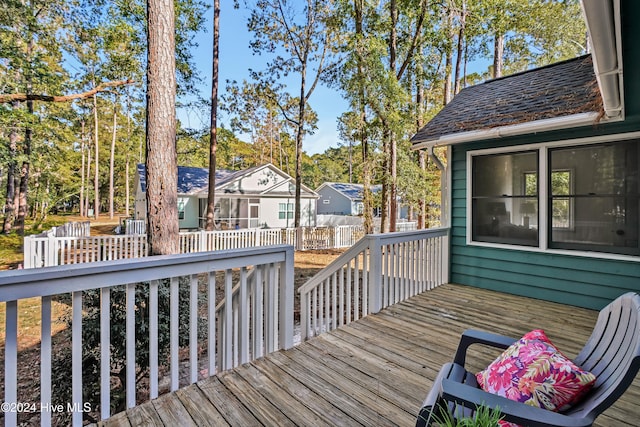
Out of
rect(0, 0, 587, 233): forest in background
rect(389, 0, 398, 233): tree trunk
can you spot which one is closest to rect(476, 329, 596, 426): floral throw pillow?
rect(0, 0, 587, 233): forest in background

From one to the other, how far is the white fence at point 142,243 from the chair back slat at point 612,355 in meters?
5.11

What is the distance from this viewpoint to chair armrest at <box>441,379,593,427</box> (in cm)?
122

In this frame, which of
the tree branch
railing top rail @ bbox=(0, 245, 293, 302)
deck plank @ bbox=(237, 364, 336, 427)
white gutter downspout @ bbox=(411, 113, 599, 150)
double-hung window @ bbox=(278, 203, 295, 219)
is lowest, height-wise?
deck plank @ bbox=(237, 364, 336, 427)


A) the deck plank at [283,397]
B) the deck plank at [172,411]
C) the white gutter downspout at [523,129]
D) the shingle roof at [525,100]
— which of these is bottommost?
the deck plank at [283,397]

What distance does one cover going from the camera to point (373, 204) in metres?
12.1

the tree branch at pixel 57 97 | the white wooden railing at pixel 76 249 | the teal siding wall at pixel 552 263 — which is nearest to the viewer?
the teal siding wall at pixel 552 263

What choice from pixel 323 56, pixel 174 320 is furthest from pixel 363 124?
pixel 174 320

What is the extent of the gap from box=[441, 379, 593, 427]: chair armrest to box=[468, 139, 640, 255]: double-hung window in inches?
139

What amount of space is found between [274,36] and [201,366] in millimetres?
12588

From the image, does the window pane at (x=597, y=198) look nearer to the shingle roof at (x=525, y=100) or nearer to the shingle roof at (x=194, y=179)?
the shingle roof at (x=525, y=100)

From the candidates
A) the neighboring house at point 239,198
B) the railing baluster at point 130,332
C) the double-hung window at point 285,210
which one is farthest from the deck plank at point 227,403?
the double-hung window at point 285,210

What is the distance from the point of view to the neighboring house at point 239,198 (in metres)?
16.6

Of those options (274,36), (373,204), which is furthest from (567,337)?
(274,36)

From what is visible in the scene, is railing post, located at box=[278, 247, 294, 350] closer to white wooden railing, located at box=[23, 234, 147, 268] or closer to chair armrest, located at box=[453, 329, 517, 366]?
chair armrest, located at box=[453, 329, 517, 366]
